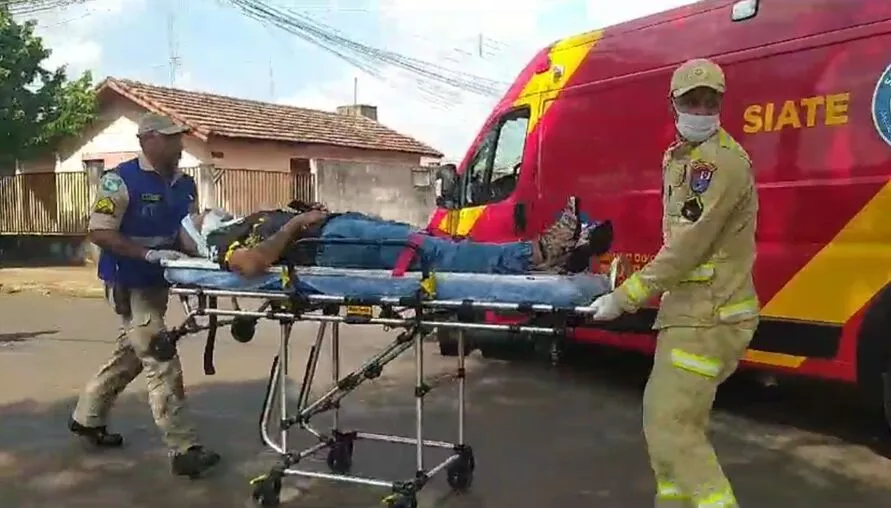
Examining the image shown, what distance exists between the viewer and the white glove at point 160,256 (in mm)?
5195

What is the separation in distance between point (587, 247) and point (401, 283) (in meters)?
0.85

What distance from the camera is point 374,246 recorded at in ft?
15.6

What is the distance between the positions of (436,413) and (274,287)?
8.67ft

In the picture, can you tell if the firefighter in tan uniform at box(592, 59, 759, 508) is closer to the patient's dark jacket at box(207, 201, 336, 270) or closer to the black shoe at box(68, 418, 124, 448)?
the patient's dark jacket at box(207, 201, 336, 270)

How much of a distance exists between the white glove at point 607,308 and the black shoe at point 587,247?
52cm

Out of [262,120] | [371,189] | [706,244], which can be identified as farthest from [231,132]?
[706,244]

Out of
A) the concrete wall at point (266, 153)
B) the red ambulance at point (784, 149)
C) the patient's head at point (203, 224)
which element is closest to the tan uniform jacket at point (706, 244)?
the red ambulance at point (784, 149)

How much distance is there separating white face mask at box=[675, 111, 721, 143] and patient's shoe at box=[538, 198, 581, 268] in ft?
2.57

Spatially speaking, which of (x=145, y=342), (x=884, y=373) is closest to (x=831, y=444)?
(x=884, y=373)

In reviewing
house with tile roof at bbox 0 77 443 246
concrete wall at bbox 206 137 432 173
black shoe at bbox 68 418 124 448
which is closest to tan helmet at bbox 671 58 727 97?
black shoe at bbox 68 418 124 448

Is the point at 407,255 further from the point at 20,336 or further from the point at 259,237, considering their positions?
the point at 20,336

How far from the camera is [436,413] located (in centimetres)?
715

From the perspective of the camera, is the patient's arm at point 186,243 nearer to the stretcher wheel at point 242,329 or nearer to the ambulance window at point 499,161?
the stretcher wheel at point 242,329

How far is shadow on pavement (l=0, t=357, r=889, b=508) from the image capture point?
16.9ft
